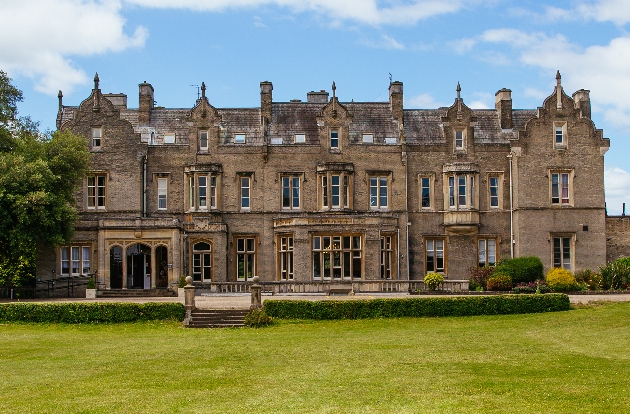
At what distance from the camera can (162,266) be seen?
Answer: 48531 mm

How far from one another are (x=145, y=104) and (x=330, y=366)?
33.5 metres

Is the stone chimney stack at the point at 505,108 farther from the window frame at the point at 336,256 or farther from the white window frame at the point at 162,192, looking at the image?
the white window frame at the point at 162,192

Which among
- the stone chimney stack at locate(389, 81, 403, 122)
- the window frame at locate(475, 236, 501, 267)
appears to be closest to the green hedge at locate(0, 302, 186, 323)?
the window frame at locate(475, 236, 501, 267)

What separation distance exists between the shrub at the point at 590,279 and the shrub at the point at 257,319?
65.3ft

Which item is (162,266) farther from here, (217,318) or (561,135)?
(561,135)

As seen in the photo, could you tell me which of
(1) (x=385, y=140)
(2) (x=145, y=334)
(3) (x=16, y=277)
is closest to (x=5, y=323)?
(2) (x=145, y=334)

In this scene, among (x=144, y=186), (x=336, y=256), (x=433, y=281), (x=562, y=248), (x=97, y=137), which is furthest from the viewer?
(x=144, y=186)

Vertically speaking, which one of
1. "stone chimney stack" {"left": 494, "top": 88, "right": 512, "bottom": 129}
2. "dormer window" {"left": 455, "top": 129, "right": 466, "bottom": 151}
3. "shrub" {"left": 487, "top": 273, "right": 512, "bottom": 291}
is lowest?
"shrub" {"left": 487, "top": 273, "right": 512, "bottom": 291}

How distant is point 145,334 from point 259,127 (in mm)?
23342

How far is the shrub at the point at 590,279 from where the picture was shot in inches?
1784

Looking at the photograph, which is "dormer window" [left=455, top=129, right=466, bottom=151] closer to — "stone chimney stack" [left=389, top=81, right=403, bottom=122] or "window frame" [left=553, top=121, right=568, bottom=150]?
"stone chimney stack" [left=389, top=81, right=403, bottom=122]

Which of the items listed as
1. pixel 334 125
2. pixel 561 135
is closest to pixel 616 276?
pixel 561 135

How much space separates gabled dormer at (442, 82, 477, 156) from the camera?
50.8 m

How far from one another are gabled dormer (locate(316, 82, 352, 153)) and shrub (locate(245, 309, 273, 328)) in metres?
19.3
